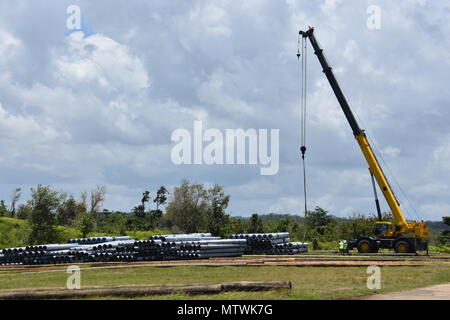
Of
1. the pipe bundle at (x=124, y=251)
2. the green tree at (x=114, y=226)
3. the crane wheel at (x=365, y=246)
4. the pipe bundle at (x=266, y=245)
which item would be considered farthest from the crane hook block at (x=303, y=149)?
the green tree at (x=114, y=226)

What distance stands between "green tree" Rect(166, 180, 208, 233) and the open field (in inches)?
1764

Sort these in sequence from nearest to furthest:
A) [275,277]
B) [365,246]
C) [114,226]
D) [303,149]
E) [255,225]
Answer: [275,277]
[303,149]
[365,246]
[255,225]
[114,226]

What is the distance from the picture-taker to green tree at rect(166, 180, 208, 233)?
7631cm

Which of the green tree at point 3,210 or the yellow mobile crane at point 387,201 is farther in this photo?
the green tree at point 3,210

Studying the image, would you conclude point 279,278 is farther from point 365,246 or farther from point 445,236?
point 445,236

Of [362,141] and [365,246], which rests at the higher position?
[362,141]

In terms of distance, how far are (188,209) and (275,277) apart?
5695 centimetres

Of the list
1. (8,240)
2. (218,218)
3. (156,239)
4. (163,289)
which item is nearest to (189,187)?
(218,218)

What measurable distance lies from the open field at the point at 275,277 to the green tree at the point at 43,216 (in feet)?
67.7

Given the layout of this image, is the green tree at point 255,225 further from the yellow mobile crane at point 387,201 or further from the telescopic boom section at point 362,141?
the telescopic boom section at point 362,141

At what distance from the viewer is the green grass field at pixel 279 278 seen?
14.5m

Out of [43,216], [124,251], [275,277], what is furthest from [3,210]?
[275,277]

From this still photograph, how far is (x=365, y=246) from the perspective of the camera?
3819 cm
